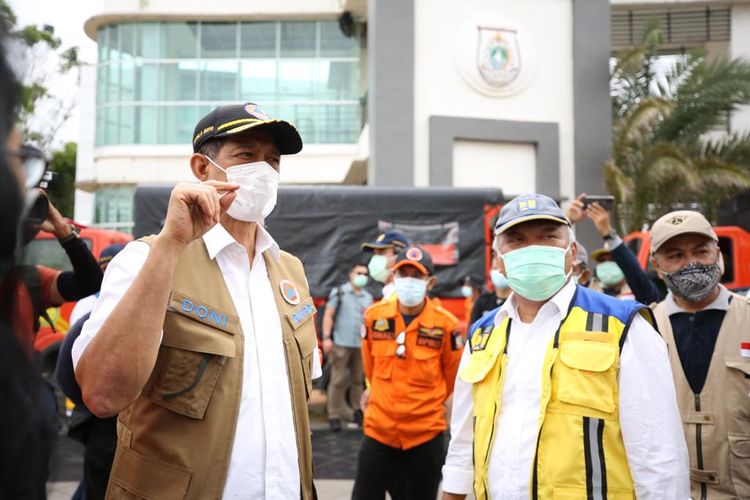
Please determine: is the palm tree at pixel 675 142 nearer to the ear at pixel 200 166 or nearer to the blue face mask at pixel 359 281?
the blue face mask at pixel 359 281

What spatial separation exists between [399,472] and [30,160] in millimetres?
3764

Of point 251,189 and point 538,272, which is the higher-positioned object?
point 251,189

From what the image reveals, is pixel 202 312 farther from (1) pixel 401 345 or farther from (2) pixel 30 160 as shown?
(1) pixel 401 345

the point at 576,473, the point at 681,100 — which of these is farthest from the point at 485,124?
the point at 576,473

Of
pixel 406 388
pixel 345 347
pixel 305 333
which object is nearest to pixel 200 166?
pixel 305 333

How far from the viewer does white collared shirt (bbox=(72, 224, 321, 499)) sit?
6.27 feet

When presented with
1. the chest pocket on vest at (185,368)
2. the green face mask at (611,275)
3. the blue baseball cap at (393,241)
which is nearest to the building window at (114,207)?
the blue baseball cap at (393,241)

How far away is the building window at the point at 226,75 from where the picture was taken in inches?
807

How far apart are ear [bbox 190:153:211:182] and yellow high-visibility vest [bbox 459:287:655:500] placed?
1.31m

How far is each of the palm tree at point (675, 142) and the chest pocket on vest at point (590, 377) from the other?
1210 centimetres

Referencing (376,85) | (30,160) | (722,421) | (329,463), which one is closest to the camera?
(30,160)

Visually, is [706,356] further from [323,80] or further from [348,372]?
[323,80]

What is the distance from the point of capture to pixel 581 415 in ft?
7.47

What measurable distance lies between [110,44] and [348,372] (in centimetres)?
1673
